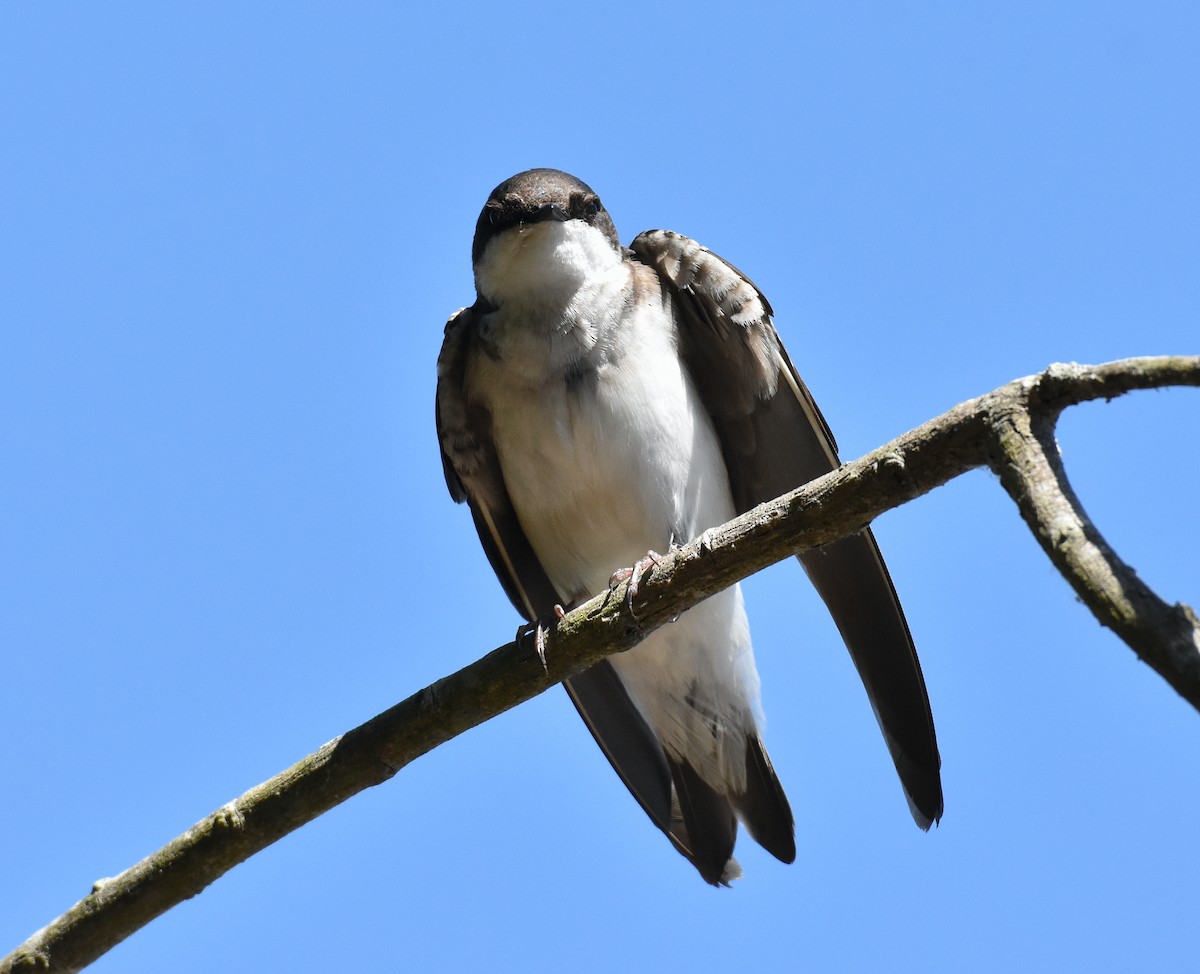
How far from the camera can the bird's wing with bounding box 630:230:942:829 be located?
5.82 metres

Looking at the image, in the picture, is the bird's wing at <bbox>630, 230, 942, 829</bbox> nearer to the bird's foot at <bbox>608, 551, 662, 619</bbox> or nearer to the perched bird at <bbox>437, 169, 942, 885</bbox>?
the perched bird at <bbox>437, 169, 942, 885</bbox>

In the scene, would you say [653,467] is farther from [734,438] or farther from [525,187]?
[525,187]

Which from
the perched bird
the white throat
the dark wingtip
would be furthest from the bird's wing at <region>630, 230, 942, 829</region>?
the dark wingtip

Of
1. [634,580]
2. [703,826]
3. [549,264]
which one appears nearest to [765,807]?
[703,826]

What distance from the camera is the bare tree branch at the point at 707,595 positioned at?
303 centimetres

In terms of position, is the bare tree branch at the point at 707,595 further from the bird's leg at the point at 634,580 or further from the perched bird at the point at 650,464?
the perched bird at the point at 650,464

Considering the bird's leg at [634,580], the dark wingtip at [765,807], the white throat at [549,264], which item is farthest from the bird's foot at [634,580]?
the dark wingtip at [765,807]

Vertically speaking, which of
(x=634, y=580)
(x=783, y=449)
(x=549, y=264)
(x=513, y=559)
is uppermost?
(x=549, y=264)

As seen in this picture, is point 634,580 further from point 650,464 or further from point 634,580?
point 650,464

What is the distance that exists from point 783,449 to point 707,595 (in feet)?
7.04

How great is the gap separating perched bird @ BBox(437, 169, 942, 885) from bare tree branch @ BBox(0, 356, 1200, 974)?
1.63 m

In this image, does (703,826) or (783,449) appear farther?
(703,826)

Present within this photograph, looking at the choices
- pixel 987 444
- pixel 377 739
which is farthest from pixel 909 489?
pixel 377 739

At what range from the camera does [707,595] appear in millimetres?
4523
